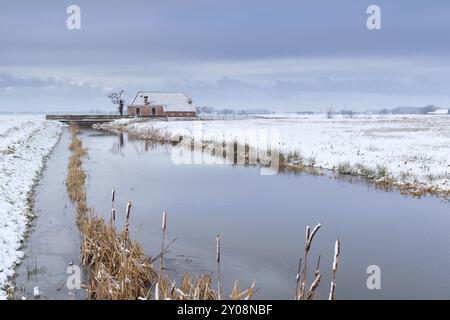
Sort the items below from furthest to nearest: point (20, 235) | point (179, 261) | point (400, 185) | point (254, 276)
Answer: point (400, 185) → point (20, 235) → point (179, 261) → point (254, 276)

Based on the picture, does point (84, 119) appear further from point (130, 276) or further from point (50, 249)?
point (130, 276)

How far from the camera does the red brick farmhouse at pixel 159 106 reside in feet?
307

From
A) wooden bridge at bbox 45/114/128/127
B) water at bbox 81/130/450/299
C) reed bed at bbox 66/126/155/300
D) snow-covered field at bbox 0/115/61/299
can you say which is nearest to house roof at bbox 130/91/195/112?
wooden bridge at bbox 45/114/128/127

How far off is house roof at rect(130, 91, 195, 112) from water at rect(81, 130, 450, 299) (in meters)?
70.6

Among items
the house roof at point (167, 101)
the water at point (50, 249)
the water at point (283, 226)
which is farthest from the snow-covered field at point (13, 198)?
the house roof at point (167, 101)

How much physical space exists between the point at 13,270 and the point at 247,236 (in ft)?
21.4

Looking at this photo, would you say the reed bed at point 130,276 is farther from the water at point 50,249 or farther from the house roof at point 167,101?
the house roof at point 167,101

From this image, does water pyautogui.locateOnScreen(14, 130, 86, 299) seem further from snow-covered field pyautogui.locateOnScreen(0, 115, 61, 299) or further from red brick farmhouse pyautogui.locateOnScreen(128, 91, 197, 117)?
red brick farmhouse pyautogui.locateOnScreen(128, 91, 197, 117)

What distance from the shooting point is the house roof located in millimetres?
94312

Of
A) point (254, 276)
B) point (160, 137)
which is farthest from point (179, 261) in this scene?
point (160, 137)

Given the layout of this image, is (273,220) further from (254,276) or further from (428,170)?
(428,170)

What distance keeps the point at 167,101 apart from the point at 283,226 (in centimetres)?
8393

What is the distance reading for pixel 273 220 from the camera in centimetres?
1521

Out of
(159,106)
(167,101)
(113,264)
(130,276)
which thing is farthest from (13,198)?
(167,101)
